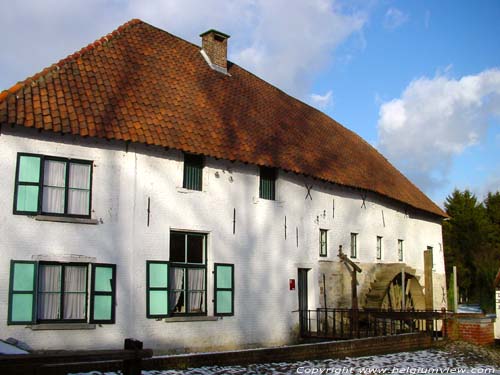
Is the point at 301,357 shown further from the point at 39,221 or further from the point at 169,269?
the point at 39,221

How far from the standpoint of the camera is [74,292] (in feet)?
40.4

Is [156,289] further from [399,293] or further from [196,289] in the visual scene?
[399,293]

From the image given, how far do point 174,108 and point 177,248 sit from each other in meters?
3.56

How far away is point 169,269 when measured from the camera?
45.1ft

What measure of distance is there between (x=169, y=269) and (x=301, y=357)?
3.74m

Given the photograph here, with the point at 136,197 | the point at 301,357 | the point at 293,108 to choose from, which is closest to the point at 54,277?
the point at 136,197

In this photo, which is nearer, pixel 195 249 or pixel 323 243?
pixel 195 249

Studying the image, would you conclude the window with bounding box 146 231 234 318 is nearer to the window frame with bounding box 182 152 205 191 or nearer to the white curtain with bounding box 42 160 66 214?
the window frame with bounding box 182 152 205 191

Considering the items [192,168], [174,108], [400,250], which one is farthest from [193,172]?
[400,250]

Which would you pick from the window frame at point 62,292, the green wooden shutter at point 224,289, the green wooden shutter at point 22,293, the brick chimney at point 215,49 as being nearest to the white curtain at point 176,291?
the green wooden shutter at point 224,289

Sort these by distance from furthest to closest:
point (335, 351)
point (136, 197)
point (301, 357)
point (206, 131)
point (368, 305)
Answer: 1. point (368, 305)
2. point (206, 131)
3. point (136, 197)
4. point (335, 351)
5. point (301, 357)

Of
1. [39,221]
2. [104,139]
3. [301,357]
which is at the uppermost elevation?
[104,139]

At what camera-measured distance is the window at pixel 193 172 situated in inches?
575

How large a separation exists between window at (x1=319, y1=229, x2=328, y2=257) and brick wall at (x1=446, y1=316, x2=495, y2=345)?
13.2 ft
